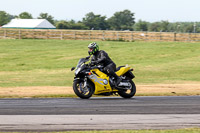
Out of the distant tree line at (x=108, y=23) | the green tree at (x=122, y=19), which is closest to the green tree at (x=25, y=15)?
the distant tree line at (x=108, y=23)

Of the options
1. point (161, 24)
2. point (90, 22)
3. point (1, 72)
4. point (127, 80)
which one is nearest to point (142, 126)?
point (127, 80)

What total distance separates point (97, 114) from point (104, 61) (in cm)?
415

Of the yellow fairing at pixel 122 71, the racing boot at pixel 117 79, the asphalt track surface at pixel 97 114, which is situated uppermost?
the yellow fairing at pixel 122 71

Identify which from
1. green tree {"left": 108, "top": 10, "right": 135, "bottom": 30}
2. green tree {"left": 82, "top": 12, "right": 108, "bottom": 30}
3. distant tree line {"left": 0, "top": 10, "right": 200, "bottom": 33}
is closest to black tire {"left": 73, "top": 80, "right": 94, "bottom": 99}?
distant tree line {"left": 0, "top": 10, "right": 200, "bottom": 33}

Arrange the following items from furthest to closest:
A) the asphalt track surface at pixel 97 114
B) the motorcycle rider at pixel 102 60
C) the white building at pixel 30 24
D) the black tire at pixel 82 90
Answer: the white building at pixel 30 24 → the motorcycle rider at pixel 102 60 → the black tire at pixel 82 90 → the asphalt track surface at pixel 97 114

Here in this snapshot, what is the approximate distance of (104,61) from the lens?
15.1 meters

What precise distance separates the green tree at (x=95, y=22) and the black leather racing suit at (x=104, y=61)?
119 m

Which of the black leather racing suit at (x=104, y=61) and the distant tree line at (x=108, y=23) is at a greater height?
the distant tree line at (x=108, y=23)

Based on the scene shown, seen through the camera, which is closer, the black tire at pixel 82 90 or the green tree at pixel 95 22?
the black tire at pixel 82 90

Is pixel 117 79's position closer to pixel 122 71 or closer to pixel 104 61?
pixel 122 71

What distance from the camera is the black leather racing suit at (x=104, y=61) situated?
14883 mm

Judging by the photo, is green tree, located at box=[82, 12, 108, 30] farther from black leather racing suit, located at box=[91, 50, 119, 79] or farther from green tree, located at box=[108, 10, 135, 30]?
black leather racing suit, located at box=[91, 50, 119, 79]

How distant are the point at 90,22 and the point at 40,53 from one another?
9590cm

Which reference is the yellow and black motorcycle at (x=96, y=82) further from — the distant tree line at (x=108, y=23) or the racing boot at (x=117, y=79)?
the distant tree line at (x=108, y=23)
